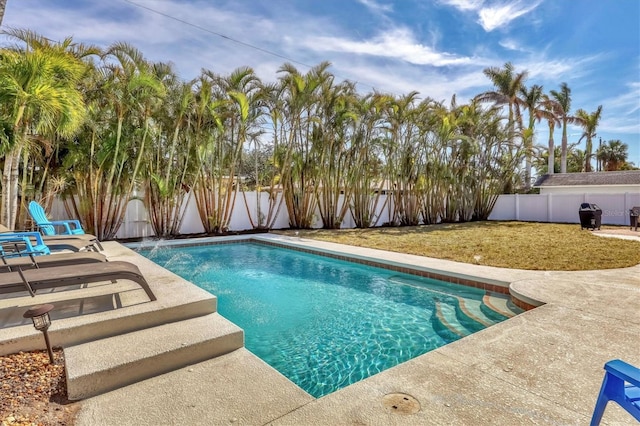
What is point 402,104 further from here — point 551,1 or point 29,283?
point 29,283

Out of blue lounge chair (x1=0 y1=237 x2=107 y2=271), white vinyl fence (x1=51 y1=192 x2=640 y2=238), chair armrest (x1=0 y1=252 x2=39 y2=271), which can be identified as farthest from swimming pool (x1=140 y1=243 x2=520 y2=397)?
white vinyl fence (x1=51 y1=192 x2=640 y2=238)

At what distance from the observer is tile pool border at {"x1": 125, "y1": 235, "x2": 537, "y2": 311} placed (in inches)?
203

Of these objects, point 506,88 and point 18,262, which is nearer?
point 18,262

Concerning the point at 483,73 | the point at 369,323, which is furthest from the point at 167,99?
the point at 483,73

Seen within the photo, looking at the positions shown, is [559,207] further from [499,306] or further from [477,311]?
[477,311]

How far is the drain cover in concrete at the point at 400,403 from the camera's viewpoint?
6.45 feet

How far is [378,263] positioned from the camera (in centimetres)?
721

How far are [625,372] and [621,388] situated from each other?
161 mm

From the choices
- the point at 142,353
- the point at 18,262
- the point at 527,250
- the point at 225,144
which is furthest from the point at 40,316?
the point at 225,144

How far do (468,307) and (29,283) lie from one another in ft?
16.6

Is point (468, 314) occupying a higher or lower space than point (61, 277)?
lower

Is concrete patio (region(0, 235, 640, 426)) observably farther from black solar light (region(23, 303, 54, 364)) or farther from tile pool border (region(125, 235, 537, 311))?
tile pool border (region(125, 235, 537, 311))

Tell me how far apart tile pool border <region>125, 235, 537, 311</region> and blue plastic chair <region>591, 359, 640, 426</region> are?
2.86 meters

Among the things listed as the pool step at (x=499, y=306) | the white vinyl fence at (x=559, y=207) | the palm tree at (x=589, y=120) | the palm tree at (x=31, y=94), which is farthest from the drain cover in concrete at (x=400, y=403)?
the palm tree at (x=589, y=120)
